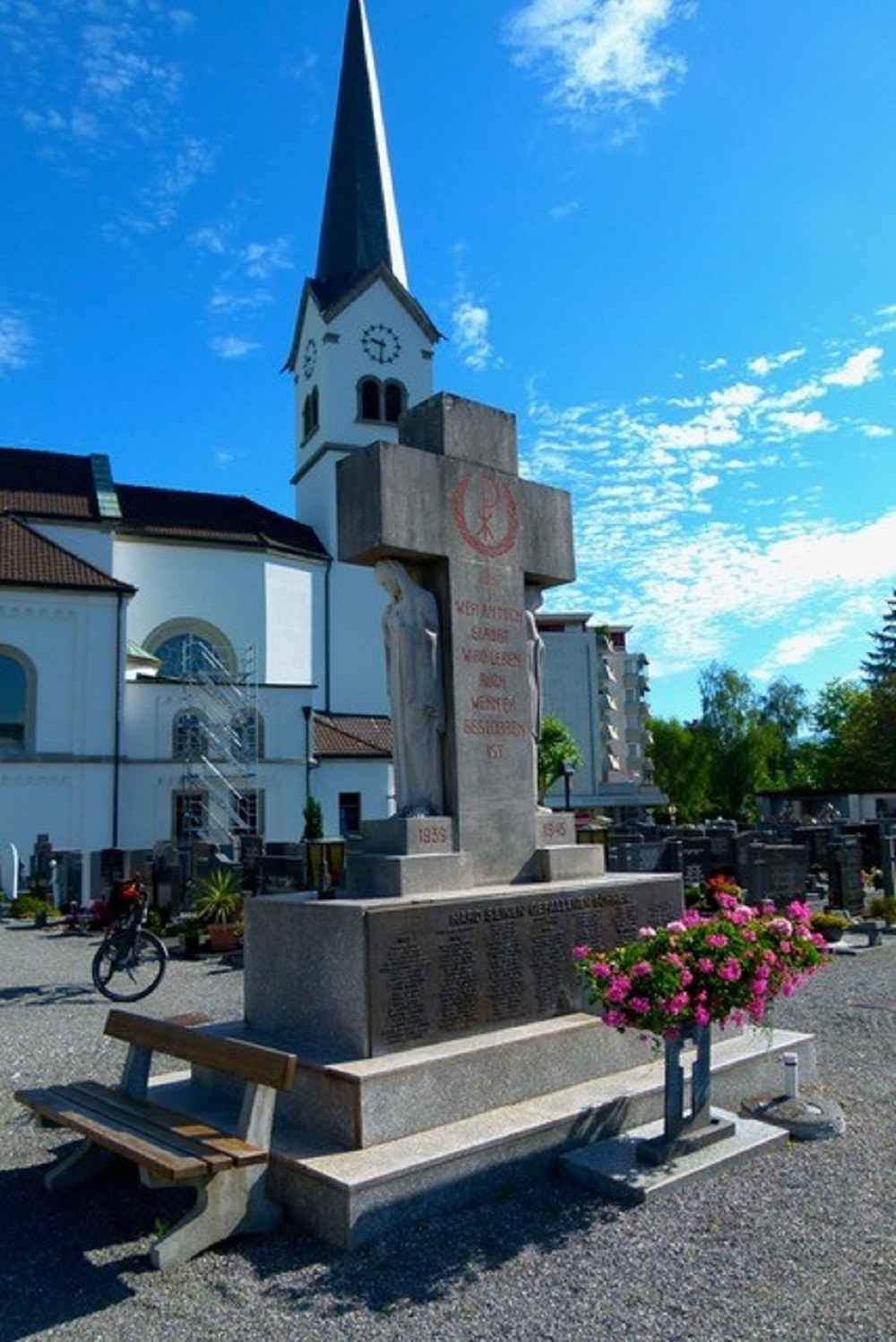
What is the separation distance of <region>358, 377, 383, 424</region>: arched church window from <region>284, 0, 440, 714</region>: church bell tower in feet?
0.12

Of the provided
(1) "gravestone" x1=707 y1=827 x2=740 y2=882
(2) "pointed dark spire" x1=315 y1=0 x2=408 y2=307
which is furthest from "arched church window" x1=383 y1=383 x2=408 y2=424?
(1) "gravestone" x1=707 y1=827 x2=740 y2=882

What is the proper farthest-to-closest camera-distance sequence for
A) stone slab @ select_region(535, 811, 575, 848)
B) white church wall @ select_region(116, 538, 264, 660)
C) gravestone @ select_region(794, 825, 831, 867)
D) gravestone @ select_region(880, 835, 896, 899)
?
white church wall @ select_region(116, 538, 264, 660) < gravestone @ select_region(880, 835, 896, 899) < gravestone @ select_region(794, 825, 831, 867) < stone slab @ select_region(535, 811, 575, 848)

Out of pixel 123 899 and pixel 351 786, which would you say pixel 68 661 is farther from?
pixel 123 899

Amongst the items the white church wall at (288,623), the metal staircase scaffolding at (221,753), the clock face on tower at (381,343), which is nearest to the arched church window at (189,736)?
the metal staircase scaffolding at (221,753)

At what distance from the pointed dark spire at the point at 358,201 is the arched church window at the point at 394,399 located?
4681 millimetres

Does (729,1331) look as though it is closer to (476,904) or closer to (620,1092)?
(620,1092)

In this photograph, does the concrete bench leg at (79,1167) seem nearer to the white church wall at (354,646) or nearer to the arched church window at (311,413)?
the white church wall at (354,646)

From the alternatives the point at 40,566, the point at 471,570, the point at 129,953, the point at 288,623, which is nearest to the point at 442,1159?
the point at 471,570

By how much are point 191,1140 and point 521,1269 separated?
60.3 inches

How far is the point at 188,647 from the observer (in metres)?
33.8

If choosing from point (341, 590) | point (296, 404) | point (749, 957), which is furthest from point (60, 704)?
point (749, 957)

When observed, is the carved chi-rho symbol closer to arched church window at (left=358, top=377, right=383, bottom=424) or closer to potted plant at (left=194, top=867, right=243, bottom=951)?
potted plant at (left=194, top=867, right=243, bottom=951)

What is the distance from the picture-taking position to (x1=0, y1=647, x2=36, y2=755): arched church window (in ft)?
90.6

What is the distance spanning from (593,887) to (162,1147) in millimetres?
3295
